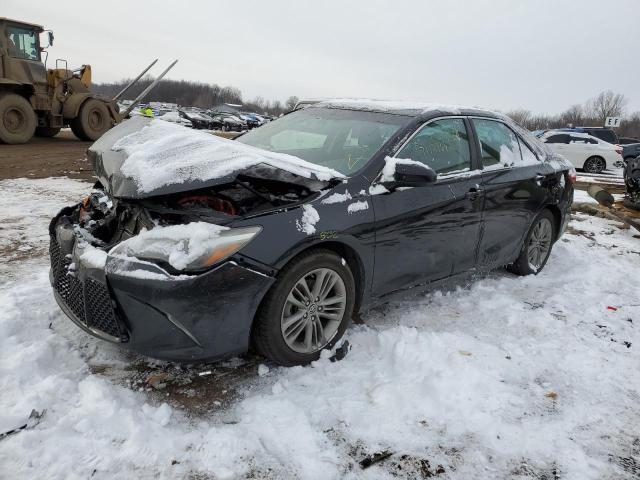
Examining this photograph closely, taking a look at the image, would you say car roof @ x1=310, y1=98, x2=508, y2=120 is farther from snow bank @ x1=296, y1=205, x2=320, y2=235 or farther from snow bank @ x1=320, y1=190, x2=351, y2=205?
snow bank @ x1=296, y1=205, x2=320, y2=235

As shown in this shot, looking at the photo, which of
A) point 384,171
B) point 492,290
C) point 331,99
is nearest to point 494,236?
point 492,290

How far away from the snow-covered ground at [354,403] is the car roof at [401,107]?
1541 millimetres

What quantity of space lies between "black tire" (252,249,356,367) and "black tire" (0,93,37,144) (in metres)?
13.6

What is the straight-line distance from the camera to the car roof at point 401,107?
374 cm

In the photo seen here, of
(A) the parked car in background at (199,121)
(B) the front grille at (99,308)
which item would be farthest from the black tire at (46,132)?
(A) the parked car in background at (199,121)

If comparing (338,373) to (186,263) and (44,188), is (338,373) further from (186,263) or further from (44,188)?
(44,188)

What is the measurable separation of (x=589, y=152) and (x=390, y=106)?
17.2 m

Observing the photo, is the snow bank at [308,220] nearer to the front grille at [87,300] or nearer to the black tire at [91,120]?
the front grille at [87,300]

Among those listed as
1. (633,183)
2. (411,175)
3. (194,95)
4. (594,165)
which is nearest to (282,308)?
(411,175)

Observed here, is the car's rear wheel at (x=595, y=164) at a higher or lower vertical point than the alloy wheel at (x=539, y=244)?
higher

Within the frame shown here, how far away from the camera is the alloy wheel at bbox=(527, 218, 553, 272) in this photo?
4.78 metres

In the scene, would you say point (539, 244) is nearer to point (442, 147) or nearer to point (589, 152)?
point (442, 147)

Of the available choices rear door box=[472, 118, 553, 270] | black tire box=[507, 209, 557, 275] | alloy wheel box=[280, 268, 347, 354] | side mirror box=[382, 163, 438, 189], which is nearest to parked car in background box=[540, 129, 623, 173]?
black tire box=[507, 209, 557, 275]

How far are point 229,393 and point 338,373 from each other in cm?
65
